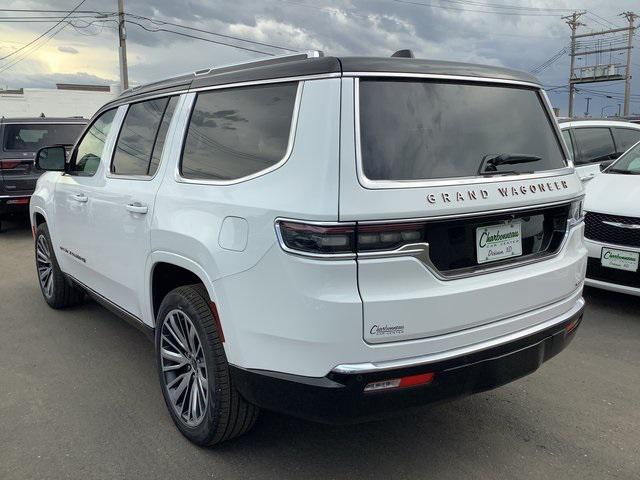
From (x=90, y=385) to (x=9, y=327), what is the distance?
1744 mm

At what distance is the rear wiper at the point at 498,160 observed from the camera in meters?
2.55

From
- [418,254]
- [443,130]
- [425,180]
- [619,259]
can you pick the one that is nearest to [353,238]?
[418,254]

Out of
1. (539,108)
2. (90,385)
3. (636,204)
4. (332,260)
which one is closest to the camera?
(332,260)

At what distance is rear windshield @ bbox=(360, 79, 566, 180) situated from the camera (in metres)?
2.30

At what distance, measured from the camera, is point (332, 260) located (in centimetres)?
214

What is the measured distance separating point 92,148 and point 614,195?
15.2ft

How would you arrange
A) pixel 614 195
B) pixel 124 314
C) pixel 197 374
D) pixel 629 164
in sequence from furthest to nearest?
1. pixel 629 164
2. pixel 614 195
3. pixel 124 314
4. pixel 197 374

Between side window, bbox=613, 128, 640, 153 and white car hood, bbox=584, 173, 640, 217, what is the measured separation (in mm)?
2998

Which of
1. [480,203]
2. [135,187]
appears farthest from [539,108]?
[135,187]

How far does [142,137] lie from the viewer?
11.6 ft

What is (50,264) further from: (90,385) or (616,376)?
(616,376)

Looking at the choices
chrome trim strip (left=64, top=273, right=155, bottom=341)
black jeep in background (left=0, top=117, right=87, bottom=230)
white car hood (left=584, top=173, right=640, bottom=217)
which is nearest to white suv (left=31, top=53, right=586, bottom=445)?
chrome trim strip (left=64, top=273, right=155, bottom=341)

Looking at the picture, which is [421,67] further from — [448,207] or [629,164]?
[629,164]

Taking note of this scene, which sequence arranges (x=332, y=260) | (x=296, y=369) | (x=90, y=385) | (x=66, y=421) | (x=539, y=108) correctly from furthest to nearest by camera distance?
(x=90, y=385) < (x=66, y=421) < (x=539, y=108) < (x=296, y=369) < (x=332, y=260)
